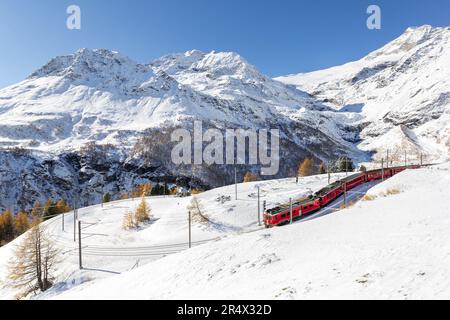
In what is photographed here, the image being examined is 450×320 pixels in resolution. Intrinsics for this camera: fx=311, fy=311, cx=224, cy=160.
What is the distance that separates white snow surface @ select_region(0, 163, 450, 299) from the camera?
1005 cm

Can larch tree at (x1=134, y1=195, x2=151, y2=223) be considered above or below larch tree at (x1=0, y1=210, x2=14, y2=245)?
above

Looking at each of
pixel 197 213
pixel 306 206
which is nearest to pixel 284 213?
pixel 306 206

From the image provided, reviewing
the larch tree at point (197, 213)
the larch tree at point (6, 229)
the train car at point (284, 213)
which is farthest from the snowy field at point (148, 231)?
the larch tree at point (6, 229)

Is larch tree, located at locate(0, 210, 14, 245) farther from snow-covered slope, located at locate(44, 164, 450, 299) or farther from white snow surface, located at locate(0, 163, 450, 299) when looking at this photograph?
white snow surface, located at locate(0, 163, 450, 299)

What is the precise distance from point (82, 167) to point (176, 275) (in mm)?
159814

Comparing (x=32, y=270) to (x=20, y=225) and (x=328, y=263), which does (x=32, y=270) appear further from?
(x=20, y=225)

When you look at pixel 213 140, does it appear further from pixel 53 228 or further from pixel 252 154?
pixel 53 228

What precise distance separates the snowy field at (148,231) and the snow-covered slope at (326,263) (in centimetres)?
2029

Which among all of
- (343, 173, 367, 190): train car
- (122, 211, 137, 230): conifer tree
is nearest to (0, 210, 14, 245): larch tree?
(122, 211, 137, 230): conifer tree

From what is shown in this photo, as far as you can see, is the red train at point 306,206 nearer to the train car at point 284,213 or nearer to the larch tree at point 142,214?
the train car at point 284,213

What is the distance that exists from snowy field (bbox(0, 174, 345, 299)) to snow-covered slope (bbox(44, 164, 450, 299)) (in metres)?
20.3

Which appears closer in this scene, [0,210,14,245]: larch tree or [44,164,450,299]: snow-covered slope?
[44,164,450,299]: snow-covered slope
